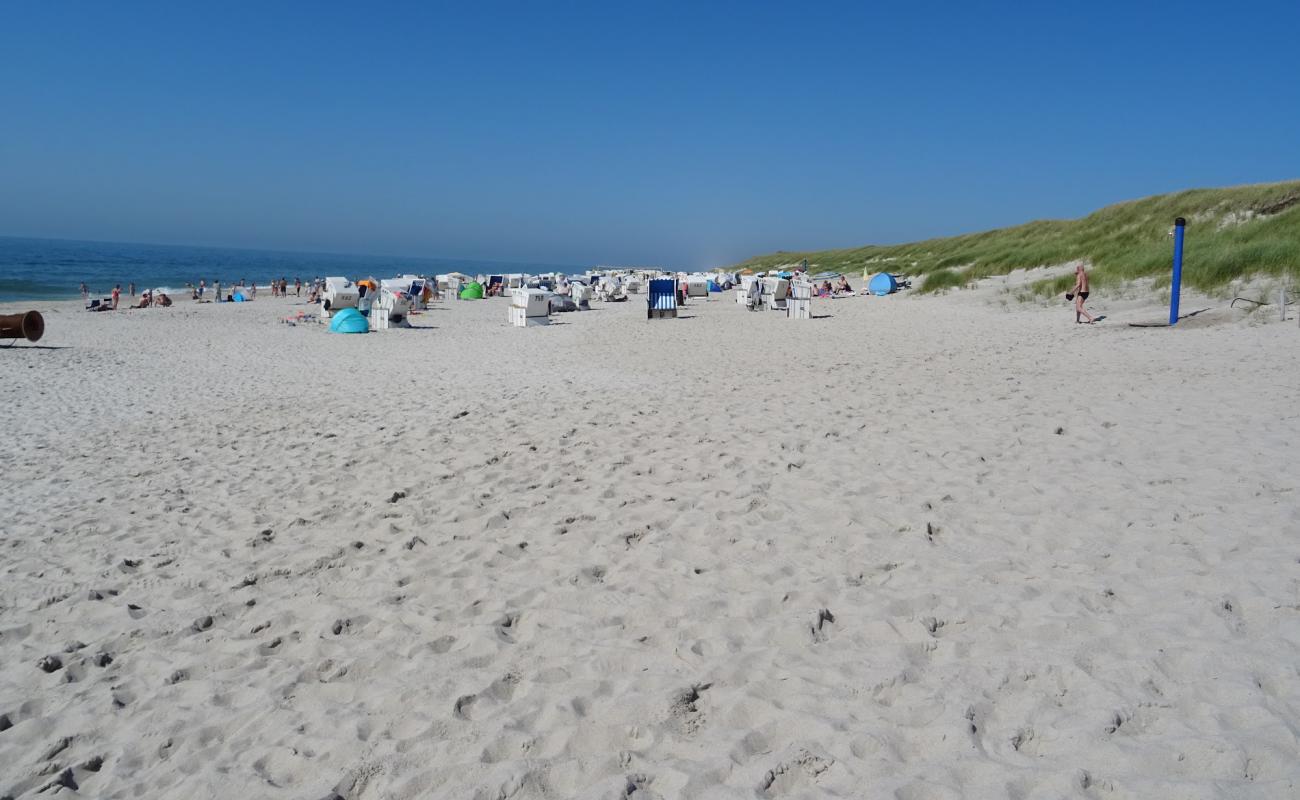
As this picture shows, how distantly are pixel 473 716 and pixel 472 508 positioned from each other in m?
2.37

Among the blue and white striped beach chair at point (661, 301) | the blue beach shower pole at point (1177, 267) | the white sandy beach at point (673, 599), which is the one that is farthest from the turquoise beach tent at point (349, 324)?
the blue beach shower pole at point (1177, 267)

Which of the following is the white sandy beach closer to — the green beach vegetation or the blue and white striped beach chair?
the green beach vegetation

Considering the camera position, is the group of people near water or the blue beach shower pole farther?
the group of people near water

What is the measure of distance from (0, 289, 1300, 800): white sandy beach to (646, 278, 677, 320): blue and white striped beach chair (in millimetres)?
14482

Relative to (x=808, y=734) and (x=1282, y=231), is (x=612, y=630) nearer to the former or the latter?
(x=808, y=734)

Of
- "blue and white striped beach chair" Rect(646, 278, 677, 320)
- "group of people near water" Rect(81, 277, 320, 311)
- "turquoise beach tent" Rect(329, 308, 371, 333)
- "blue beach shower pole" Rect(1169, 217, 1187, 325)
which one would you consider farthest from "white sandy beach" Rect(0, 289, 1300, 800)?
"group of people near water" Rect(81, 277, 320, 311)

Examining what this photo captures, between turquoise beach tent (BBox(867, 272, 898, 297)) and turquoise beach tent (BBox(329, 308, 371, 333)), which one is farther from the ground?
turquoise beach tent (BBox(867, 272, 898, 297))

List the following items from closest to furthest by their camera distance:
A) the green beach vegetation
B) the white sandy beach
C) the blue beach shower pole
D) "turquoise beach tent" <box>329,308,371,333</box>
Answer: the white sandy beach
the blue beach shower pole
the green beach vegetation
"turquoise beach tent" <box>329,308,371,333</box>

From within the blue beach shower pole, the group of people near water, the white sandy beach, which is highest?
the blue beach shower pole

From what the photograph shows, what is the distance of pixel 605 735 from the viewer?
2.60 m

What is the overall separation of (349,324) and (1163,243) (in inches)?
804

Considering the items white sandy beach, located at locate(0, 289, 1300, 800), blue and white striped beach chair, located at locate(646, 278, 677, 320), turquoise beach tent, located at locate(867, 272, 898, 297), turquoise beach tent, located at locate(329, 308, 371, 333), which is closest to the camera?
white sandy beach, located at locate(0, 289, 1300, 800)

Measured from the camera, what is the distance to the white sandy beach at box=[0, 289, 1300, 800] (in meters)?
2.47

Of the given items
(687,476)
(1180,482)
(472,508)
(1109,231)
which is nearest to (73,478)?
(472,508)
